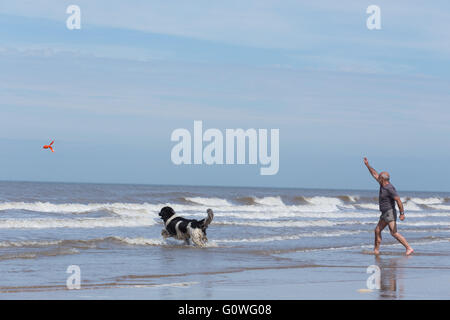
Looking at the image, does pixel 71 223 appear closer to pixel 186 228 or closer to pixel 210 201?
pixel 186 228

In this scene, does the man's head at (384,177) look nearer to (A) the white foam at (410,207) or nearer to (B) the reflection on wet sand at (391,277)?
(B) the reflection on wet sand at (391,277)

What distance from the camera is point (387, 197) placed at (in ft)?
43.7

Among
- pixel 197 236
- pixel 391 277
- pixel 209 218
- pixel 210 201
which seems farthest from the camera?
pixel 210 201

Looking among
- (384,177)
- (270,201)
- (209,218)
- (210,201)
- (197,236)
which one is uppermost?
(270,201)

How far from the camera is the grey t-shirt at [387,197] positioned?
13234 mm

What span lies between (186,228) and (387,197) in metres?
4.27

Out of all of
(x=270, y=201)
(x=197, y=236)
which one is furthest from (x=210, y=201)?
(x=197, y=236)

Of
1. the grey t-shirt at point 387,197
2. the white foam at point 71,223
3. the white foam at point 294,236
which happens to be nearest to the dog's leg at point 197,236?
the white foam at point 294,236
